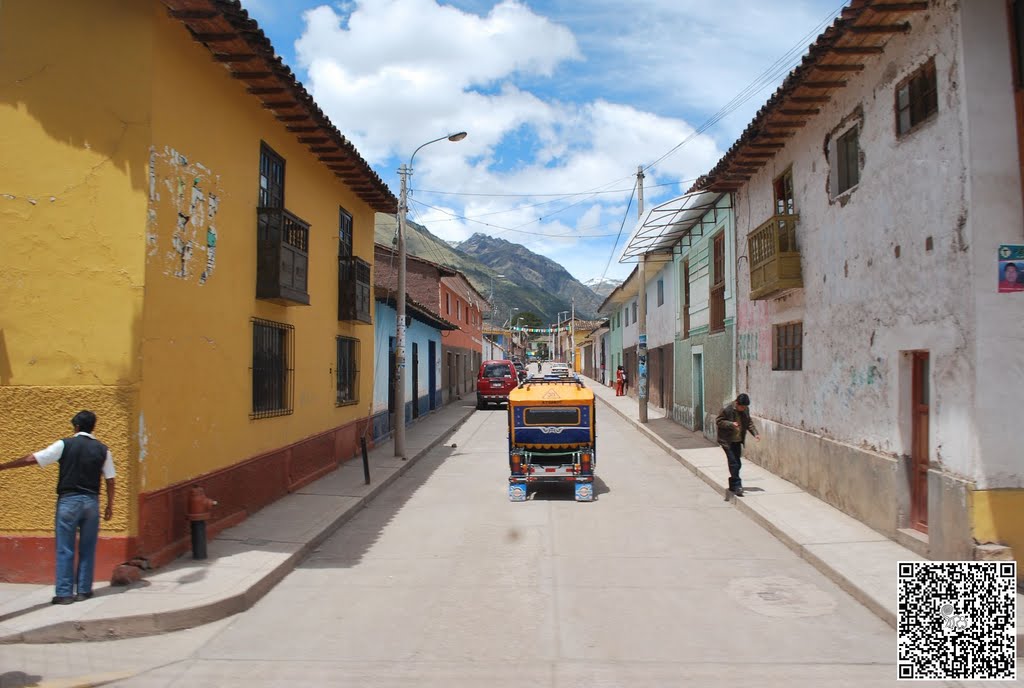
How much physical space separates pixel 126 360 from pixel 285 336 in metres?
4.18

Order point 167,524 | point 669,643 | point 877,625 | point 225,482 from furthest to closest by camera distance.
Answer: point 225,482 → point 167,524 → point 877,625 → point 669,643

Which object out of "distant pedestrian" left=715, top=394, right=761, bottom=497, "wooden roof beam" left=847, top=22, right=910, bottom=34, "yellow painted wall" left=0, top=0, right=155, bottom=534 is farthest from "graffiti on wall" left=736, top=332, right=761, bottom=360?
"yellow painted wall" left=0, top=0, right=155, bottom=534

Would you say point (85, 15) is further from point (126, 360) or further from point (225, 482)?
point (225, 482)

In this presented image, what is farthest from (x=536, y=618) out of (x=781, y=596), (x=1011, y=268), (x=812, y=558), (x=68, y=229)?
(x=68, y=229)

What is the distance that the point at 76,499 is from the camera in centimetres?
607

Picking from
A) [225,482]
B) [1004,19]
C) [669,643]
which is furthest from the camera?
[225,482]

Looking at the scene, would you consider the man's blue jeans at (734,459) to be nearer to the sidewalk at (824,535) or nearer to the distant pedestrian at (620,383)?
the sidewalk at (824,535)

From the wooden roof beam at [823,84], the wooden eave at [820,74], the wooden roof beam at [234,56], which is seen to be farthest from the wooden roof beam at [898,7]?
the wooden roof beam at [234,56]

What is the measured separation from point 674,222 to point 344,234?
8.08m

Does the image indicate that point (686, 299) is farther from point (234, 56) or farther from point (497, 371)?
point (234, 56)

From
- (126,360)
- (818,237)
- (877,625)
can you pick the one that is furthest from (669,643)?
(818,237)

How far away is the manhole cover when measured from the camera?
6246 mm

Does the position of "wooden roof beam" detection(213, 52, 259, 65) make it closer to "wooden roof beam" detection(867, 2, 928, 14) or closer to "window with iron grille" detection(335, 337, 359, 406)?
"window with iron grille" detection(335, 337, 359, 406)

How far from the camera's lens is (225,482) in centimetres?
866
